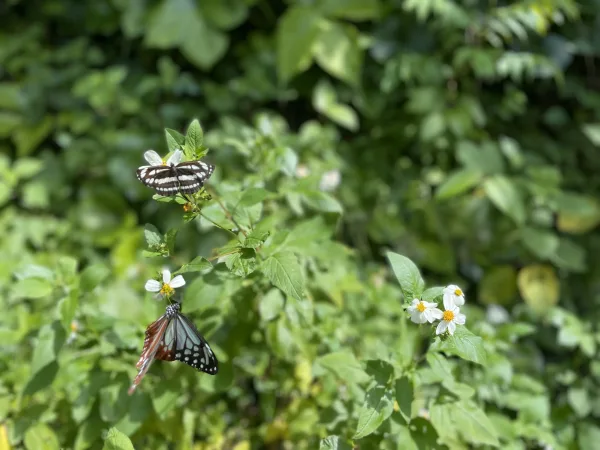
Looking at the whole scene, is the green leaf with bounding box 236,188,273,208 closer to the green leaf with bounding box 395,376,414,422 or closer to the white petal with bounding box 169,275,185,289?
the white petal with bounding box 169,275,185,289

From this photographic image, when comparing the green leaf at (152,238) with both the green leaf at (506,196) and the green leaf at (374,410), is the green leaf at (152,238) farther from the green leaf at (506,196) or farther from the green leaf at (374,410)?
the green leaf at (506,196)

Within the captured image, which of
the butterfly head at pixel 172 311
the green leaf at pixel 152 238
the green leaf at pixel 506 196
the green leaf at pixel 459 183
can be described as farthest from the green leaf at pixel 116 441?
the green leaf at pixel 506 196

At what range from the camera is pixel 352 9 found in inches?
99.4

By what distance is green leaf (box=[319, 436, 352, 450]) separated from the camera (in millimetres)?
1173

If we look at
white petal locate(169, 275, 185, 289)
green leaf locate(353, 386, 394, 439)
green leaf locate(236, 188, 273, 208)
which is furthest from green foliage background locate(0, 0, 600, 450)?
white petal locate(169, 275, 185, 289)

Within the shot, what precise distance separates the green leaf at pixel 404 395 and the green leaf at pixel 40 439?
85 centimetres

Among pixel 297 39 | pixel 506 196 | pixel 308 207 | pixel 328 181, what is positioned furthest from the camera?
pixel 297 39

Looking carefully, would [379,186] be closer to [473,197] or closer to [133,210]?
[473,197]

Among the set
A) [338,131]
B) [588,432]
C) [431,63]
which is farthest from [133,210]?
[588,432]

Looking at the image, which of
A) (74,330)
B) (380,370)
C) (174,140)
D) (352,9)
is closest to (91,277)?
(74,330)

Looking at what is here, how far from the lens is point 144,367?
969 millimetres

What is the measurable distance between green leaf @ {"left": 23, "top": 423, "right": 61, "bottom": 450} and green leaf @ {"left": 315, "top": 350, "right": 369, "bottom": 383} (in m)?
0.71

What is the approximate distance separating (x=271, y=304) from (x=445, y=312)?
47 cm

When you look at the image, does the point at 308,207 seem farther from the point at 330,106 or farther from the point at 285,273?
the point at 330,106
